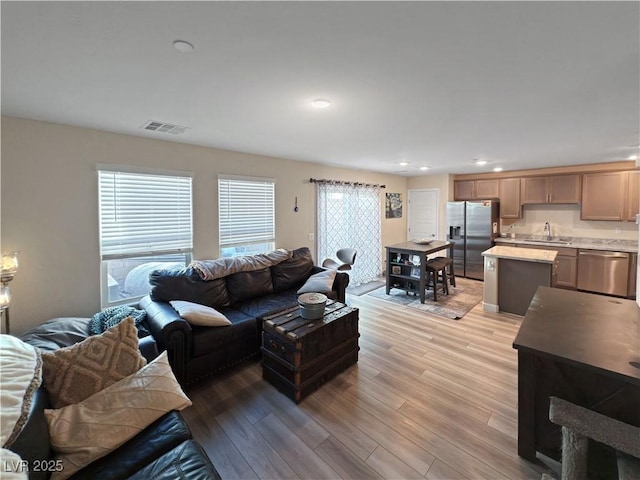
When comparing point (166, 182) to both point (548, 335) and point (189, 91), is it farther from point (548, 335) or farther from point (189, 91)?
point (548, 335)

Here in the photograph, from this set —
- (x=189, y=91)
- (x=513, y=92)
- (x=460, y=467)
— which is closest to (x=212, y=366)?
(x=460, y=467)

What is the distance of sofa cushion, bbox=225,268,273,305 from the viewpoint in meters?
3.26

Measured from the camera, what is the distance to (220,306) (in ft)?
10.2

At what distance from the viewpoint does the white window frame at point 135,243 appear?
2832 mm

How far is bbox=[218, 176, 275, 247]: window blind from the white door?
13.2ft

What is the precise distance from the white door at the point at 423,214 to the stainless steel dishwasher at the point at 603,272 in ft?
8.46

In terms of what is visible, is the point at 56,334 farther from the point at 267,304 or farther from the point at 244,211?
the point at 244,211

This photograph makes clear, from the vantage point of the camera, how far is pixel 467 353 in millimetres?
2941

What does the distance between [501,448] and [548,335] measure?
0.83 metres

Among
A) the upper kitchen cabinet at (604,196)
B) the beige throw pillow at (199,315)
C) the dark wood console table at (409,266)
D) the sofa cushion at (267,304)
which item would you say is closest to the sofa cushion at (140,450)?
the beige throw pillow at (199,315)

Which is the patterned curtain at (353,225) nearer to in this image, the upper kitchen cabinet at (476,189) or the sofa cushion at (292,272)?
the sofa cushion at (292,272)

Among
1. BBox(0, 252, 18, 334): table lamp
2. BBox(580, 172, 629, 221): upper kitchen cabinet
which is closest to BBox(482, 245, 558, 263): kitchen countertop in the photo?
BBox(580, 172, 629, 221): upper kitchen cabinet

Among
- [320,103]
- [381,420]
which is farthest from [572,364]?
[320,103]

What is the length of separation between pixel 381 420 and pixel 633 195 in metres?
5.65
